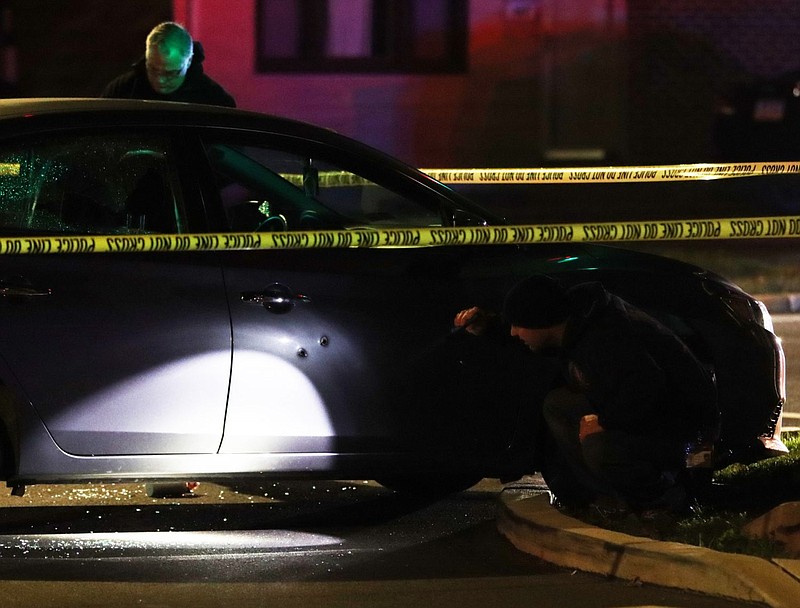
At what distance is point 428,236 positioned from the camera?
6164 millimetres

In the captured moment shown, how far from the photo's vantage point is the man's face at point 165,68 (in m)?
8.66

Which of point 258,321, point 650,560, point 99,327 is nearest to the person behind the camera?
point 650,560

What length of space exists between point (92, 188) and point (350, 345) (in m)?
1.07

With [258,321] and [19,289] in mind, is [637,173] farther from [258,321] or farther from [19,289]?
[19,289]

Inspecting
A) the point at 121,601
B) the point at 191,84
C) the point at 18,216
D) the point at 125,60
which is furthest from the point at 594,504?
the point at 125,60

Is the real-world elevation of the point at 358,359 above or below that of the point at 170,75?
below

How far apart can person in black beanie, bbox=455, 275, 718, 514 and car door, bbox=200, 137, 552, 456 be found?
6.3 inches

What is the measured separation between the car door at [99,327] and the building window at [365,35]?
44.1 feet

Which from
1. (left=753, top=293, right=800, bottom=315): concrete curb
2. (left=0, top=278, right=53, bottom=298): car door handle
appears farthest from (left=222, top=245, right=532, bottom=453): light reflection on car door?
(left=753, top=293, right=800, bottom=315): concrete curb

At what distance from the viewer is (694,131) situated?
19875 mm

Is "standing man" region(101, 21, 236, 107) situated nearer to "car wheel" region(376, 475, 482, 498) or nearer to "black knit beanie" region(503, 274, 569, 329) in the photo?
"car wheel" region(376, 475, 482, 498)

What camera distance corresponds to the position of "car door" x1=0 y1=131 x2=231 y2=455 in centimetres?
585

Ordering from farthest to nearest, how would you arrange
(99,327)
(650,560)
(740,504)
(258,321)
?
(740,504) < (258,321) < (99,327) < (650,560)

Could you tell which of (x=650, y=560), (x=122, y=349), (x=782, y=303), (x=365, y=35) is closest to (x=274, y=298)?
(x=122, y=349)
